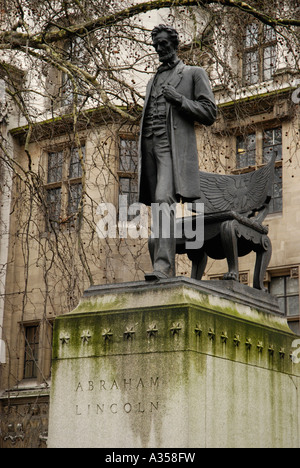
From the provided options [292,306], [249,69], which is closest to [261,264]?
[292,306]

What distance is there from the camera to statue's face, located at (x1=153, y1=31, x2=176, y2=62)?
26.1ft

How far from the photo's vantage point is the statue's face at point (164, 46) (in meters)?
7.96

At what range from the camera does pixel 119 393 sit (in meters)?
7.27

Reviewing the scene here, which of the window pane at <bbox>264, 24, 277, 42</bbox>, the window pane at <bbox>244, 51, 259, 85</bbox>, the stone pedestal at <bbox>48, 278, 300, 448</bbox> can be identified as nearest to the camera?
the stone pedestal at <bbox>48, 278, 300, 448</bbox>

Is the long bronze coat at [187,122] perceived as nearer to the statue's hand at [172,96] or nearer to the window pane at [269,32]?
the statue's hand at [172,96]

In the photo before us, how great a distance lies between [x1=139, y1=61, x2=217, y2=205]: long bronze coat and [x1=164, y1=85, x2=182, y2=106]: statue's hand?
0.05m

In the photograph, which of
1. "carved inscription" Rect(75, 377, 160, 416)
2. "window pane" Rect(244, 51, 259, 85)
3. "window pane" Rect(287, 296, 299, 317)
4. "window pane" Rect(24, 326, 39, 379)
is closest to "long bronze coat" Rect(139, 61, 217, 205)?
"carved inscription" Rect(75, 377, 160, 416)

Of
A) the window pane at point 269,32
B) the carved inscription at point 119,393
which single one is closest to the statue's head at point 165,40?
the carved inscription at point 119,393

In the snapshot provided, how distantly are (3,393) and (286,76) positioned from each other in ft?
32.7

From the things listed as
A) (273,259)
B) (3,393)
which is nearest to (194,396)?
(273,259)

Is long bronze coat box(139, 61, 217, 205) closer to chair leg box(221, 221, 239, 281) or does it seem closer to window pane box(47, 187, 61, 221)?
chair leg box(221, 221, 239, 281)

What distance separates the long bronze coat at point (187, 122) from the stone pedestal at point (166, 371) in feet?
2.93

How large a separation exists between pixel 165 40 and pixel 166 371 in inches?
112

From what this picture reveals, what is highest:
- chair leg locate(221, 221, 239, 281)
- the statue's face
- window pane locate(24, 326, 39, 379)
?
window pane locate(24, 326, 39, 379)
